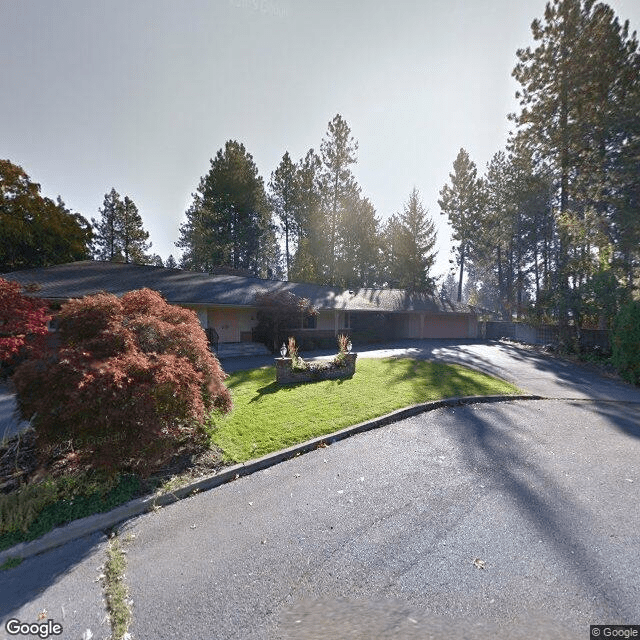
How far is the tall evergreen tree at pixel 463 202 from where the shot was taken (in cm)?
3766

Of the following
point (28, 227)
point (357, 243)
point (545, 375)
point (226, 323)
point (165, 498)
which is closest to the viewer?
point (165, 498)

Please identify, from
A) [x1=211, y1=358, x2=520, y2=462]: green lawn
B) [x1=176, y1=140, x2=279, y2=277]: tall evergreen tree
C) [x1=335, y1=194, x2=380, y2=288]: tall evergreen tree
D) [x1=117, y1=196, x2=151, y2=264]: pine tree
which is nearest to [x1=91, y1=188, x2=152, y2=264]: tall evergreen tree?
[x1=117, y1=196, x2=151, y2=264]: pine tree

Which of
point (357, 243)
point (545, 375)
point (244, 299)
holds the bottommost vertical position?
point (545, 375)

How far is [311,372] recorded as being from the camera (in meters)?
9.98

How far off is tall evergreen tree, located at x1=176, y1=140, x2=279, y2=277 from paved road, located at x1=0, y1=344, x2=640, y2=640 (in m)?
27.3

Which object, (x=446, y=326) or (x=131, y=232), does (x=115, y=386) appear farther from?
(x=131, y=232)

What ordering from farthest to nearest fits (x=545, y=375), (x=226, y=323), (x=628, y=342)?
(x=226, y=323) < (x=545, y=375) < (x=628, y=342)

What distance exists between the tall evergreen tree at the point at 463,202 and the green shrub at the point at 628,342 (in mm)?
27619

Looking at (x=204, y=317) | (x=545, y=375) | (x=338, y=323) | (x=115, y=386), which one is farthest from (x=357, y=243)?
(x=115, y=386)

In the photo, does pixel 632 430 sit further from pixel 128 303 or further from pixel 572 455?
pixel 128 303

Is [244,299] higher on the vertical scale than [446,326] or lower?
higher

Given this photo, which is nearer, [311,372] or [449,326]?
[311,372]

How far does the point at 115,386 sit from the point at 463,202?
43.1 meters

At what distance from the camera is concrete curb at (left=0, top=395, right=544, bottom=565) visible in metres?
3.26
